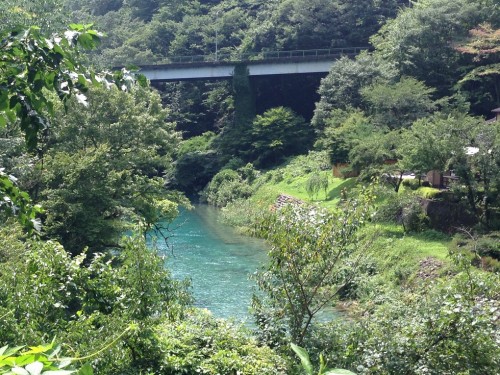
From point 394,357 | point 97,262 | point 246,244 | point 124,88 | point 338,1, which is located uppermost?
point 338,1

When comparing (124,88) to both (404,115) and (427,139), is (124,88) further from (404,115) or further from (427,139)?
(404,115)

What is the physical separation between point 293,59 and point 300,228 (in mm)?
40447

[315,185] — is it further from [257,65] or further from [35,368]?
[35,368]

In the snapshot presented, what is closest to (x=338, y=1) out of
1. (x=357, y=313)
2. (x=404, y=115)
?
(x=404, y=115)

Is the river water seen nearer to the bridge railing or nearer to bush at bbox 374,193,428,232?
bush at bbox 374,193,428,232

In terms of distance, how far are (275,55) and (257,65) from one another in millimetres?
2979

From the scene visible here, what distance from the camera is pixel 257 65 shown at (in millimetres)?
49844

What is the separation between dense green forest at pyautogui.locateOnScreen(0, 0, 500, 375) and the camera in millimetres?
6871

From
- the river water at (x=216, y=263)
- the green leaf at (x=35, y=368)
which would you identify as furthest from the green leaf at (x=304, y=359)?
the river water at (x=216, y=263)

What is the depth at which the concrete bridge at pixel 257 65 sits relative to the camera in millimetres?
47938

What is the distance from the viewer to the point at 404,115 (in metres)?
30.6

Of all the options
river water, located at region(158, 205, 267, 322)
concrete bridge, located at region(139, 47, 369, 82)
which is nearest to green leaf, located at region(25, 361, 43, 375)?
river water, located at region(158, 205, 267, 322)

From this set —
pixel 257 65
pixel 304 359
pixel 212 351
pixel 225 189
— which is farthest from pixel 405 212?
pixel 257 65

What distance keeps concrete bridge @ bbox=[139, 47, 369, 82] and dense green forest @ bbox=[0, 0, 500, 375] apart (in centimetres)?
125
